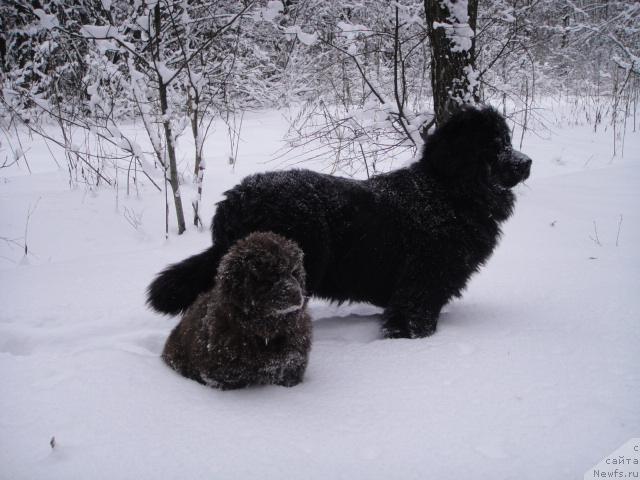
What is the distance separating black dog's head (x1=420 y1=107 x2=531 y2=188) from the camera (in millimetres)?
3229

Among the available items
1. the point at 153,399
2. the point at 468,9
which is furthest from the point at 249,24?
the point at 153,399

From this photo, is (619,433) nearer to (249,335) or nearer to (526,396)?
(526,396)

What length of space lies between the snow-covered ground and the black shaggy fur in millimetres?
105

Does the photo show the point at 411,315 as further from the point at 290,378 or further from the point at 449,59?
the point at 449,59

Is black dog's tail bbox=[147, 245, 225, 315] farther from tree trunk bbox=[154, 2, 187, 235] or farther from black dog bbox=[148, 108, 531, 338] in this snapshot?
tree trunk bbox=[154, 2, 187, 235]

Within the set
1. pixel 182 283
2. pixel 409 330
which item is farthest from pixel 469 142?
pixel 182 283

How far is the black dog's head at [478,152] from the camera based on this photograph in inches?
127

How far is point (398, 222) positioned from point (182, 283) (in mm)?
1635

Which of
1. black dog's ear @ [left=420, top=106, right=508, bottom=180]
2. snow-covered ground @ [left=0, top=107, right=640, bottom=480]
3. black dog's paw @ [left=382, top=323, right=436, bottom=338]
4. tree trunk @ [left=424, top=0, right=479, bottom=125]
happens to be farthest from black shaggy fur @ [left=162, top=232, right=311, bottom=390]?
tree trunk @ [left=424, top=0, right=479, bottom=125]

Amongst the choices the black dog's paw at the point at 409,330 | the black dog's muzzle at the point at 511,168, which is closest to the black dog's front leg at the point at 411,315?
the black dog's paw at the point at 409,330

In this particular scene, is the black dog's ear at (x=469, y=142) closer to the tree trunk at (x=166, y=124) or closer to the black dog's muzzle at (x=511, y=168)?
the black dog's muzzle at (x=511, y=168)

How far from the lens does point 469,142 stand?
325 centimetres

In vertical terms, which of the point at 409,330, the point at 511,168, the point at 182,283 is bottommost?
the point at 409,330

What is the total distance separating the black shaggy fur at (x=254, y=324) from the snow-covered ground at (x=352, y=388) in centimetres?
11
